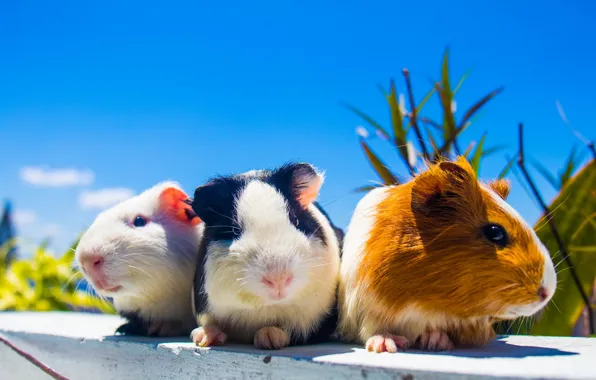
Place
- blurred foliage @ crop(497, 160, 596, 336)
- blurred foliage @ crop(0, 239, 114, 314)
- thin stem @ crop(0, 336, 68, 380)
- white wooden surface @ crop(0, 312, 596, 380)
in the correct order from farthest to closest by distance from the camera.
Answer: blurred foliage @ crop(0, 239, 114, 314) < blurred foliage @ crop(497, 160, 596, 336) < thin stem @ crop(0, 336, 68, 380) < white wooden surface @ crop(0, 312, 596, 380)

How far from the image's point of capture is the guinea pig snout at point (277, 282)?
98 centimetres

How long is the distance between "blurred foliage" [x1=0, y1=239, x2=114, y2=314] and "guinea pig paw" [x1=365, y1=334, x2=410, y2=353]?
10.0 ft

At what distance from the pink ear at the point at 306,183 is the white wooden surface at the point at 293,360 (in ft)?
1.15

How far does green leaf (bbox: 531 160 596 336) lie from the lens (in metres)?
1.79

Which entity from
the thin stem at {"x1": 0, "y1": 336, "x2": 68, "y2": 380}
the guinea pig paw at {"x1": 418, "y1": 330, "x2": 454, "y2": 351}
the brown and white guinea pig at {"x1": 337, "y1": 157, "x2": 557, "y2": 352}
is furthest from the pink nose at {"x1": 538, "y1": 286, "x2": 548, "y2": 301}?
the thin stem at {"x1": 0, "y1": 336, "x2": 68, "y2": 380}

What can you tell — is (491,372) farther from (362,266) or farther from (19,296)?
(19,296)

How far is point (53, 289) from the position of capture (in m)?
3.69

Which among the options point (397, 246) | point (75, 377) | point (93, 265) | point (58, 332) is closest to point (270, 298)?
point (397, 246)

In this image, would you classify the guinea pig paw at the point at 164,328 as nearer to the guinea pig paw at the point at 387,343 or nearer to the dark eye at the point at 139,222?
the dark eye at the point at 139,222

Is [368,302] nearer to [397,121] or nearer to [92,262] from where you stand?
[92,262]

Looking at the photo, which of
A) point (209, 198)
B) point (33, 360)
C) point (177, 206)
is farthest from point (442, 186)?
point (33, 360)

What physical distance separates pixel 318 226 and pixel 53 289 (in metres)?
3.23

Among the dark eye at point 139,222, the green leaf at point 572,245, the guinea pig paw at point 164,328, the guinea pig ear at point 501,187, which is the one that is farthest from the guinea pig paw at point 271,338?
the green leaf at point 572,245

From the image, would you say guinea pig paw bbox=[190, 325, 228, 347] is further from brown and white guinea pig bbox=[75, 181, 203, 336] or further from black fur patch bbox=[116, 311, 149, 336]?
black fur patch bbox=[116, 311, 149, 336]
